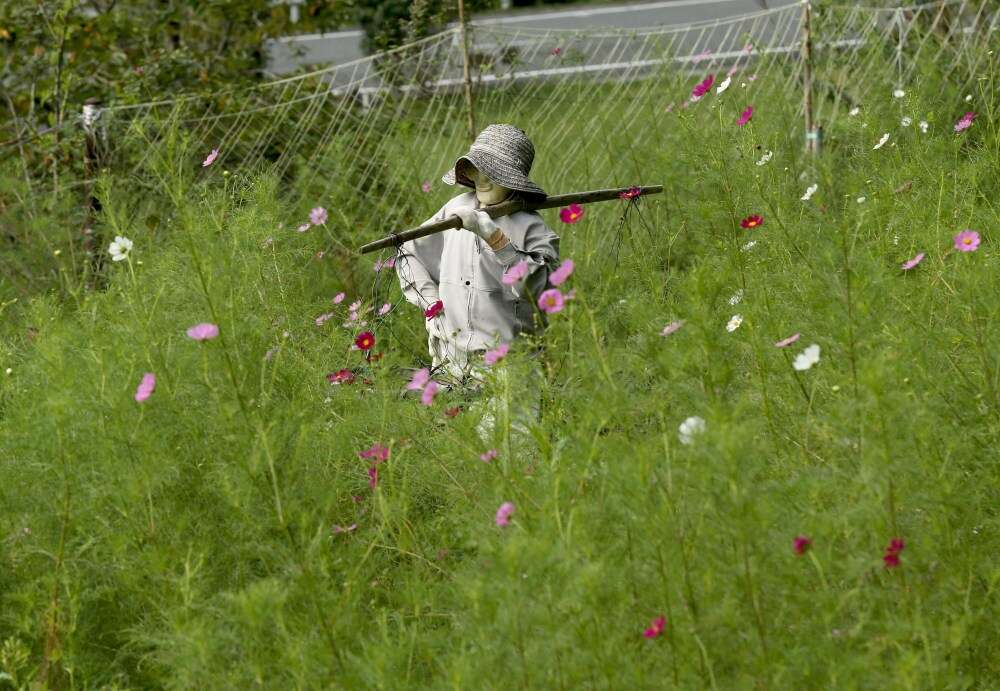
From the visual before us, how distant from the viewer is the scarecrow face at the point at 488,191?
3934mm

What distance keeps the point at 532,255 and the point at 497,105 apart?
2.56 metres

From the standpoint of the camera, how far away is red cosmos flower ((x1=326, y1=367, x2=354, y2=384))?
137 inches

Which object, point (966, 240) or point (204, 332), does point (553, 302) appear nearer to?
point (204, 332)

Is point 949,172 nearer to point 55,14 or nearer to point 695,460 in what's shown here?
point 695,460

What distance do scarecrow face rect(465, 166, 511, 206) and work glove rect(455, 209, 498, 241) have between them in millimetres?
259

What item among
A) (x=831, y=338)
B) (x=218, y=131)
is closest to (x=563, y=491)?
(x=831, y=338)

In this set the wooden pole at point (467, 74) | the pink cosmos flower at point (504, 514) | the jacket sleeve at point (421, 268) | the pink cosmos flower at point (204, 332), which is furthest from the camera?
the wooden pole at point (467, 74)

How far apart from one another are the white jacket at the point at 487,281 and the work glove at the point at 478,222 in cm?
7

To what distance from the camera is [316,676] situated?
237 centimetres

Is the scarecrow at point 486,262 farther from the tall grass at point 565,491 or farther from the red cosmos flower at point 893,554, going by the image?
the red cosmos flower at point 893,554

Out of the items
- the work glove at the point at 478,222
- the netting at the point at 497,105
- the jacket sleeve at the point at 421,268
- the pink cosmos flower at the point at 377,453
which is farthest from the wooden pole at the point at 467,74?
the pink cosmos flower at the point at 377,453

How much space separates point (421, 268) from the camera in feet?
13.4

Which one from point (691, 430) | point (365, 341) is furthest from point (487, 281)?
point (691, 430)

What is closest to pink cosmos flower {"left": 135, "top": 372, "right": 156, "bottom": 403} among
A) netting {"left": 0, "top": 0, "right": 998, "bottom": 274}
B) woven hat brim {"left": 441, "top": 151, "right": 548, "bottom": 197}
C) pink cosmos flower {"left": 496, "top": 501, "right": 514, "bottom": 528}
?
pink cosmos flower {"left": 496, "top": 501, "right": 514, "bottom": 528}
